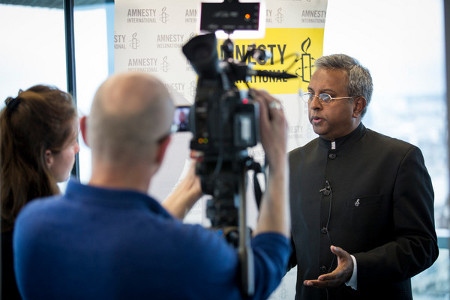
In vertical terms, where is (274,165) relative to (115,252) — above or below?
above

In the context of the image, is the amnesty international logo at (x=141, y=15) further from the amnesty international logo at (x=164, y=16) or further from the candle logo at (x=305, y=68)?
the candle logo at (x=305, y=68)

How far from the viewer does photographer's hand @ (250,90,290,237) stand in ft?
4.22

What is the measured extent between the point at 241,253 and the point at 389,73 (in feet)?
8.27

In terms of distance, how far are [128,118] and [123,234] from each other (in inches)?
9.0

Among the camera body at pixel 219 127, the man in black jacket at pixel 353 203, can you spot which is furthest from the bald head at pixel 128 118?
the man in black jacket at pixel 353 203

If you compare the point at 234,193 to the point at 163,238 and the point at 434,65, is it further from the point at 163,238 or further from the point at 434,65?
the point at 434,65

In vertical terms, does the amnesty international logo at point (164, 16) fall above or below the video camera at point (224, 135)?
above

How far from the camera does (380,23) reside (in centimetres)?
339

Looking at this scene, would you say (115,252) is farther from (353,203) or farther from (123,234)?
(353,203)

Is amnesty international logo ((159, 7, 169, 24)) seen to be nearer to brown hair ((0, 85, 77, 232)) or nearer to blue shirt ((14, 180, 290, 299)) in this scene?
brown hair ((0, 85, 77, 232))

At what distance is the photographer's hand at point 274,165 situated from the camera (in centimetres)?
129

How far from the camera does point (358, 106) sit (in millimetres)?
2248

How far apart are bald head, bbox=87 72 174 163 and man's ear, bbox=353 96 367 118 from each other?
1247 millimetres

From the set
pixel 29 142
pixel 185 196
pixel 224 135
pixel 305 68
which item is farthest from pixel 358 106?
pixel 29 142
